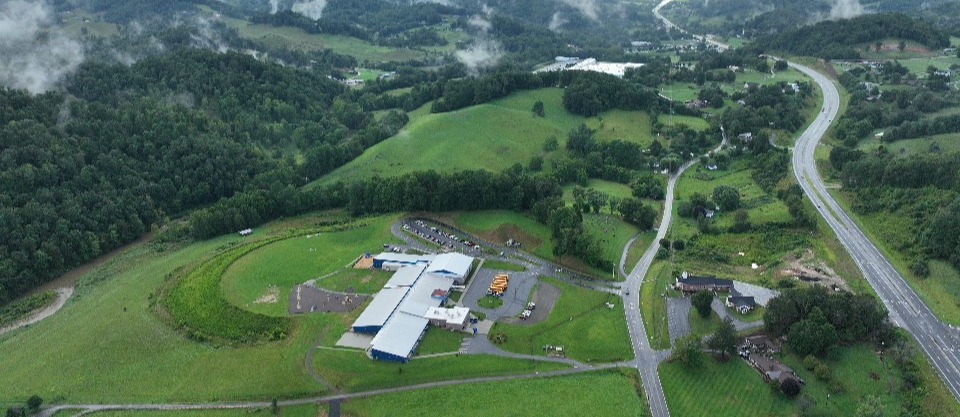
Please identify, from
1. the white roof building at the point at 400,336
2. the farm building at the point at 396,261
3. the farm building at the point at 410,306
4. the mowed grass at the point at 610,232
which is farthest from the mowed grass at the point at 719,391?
the farm building at the point at 396,261

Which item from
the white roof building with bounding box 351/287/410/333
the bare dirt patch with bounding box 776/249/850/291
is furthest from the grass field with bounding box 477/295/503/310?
the bare dirt patch with bounding box 776/249/850/291

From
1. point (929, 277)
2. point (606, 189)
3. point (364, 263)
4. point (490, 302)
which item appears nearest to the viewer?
point (490, 302)

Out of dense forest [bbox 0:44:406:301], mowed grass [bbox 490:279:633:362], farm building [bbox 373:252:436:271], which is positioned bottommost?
mowed grass [bbox 490:279:633:362]

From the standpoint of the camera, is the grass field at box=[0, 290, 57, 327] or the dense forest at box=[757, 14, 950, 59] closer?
the grass field at box=[0, 290, 57, 327]

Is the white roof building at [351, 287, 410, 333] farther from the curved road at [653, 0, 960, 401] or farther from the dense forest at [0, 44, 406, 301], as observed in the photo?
the curved road at [653, 0, 960, 401]

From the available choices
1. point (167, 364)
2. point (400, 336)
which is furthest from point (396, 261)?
point (167, 364)

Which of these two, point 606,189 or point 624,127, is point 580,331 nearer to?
point 606,189

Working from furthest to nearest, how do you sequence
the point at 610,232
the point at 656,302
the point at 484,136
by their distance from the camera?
the point at 484,136, the point at 610,232, the point at 656,302
